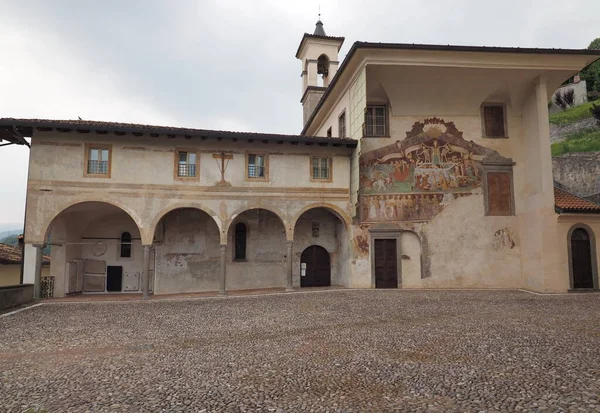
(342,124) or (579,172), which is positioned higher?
(342,124)

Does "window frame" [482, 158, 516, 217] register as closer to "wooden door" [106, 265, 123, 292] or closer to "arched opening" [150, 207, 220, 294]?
"arched opening" [150, 207, 220, 294]

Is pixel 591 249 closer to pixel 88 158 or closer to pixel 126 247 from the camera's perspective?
pixel 126 247

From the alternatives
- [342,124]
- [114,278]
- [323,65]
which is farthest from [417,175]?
[114,278]

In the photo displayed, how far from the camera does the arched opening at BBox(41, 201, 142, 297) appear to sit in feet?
56.8

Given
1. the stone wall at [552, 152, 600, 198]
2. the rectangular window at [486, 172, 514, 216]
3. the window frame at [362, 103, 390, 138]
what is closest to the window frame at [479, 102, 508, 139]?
the rectangular window at [486, 172, 514, 216]

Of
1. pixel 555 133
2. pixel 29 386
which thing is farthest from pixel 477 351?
pixel 555 133

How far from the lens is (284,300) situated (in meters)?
13.9

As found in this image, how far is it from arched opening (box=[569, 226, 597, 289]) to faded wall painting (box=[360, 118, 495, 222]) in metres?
4.30

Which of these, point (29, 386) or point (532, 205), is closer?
point (29, 386)

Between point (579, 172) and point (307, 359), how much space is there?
2393 centimetres

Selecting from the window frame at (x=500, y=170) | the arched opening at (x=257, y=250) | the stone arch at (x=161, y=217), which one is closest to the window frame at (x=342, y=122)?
the arched opening at (x=257, y=250)

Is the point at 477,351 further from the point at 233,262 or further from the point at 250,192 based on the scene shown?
the point at 233,262

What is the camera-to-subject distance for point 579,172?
76.5ft

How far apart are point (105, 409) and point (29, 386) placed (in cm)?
171
